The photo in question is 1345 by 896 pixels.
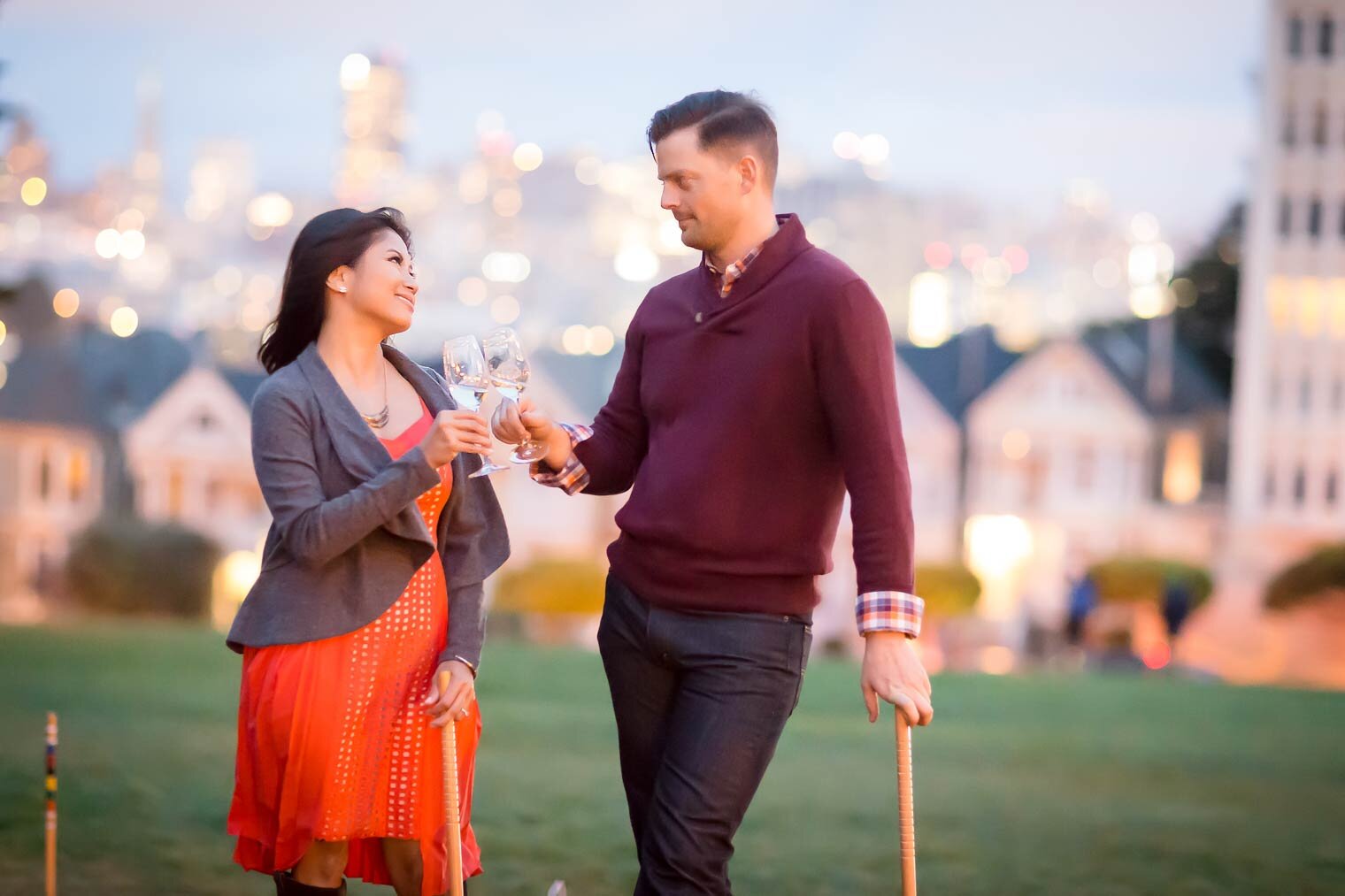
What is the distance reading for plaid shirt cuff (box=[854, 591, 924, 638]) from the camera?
11.5 ft

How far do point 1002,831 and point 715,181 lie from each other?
587cm

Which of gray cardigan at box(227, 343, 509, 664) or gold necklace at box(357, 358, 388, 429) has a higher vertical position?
gold necklace at box(357, 358, 388, 429)

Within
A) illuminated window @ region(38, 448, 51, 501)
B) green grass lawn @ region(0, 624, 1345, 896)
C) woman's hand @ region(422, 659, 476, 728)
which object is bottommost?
illuminated window @ region(38, 448, 51, 501)

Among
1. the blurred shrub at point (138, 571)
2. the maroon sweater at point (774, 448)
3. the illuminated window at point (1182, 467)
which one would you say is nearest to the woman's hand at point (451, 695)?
the maroon sweater at point (774, 448)

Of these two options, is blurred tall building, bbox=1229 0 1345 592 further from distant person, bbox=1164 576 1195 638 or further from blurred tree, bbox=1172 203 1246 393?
distant person, bbox=1164 576 1195 638

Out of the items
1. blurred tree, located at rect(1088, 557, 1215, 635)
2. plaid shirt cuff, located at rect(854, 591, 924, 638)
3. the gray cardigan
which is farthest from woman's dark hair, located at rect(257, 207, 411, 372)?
blurred tree, located at rect(1088, 557, 1215, 635)

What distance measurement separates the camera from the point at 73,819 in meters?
7.73

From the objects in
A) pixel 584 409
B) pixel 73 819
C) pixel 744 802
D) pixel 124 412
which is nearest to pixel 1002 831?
pixel 73 819

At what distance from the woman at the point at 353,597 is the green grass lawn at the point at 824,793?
2.71m

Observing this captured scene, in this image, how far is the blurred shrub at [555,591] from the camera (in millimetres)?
47812

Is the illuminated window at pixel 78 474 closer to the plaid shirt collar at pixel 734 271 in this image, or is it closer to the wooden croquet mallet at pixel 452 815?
the wooden croquet mallet at pixel 452 815

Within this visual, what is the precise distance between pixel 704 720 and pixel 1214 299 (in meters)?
59.2

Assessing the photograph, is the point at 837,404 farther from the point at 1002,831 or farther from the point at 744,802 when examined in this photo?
the point at 1002,831

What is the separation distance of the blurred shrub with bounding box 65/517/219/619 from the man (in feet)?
142
